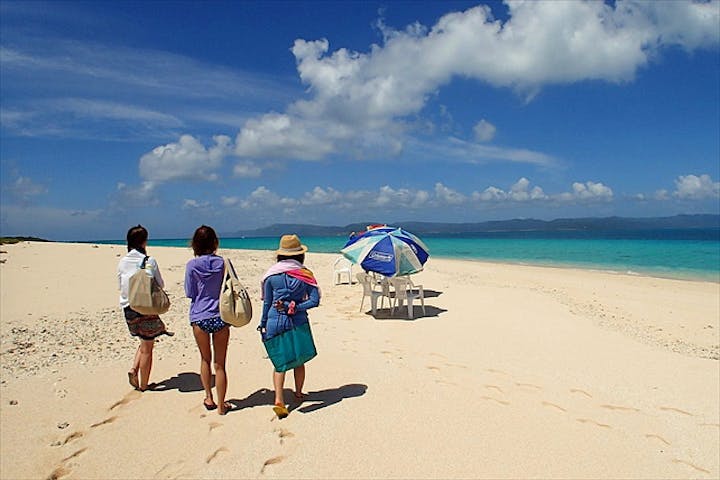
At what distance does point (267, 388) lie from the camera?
5.15 meters

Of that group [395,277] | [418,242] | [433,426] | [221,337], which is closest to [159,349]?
[221,337]

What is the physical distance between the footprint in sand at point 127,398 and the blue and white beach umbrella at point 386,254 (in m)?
4.99

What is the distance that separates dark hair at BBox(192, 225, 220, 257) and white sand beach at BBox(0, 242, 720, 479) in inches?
62.5

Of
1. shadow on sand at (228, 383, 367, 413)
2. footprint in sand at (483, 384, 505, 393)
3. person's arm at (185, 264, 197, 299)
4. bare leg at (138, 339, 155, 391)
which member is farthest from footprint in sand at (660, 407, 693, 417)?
bare leg at (138, 339, 155, 391)

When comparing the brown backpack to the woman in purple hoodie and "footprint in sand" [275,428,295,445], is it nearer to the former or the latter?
the woman in purple hoodie

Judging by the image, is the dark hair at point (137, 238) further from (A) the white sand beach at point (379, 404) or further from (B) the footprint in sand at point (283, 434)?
(B) the footprint in sand at point (283, 434)

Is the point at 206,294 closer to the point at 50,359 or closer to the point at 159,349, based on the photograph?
the point at 159,349

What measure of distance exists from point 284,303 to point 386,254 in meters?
4.89

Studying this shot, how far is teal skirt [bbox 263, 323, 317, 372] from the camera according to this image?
4434 mm

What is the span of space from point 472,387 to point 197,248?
11.1 ft

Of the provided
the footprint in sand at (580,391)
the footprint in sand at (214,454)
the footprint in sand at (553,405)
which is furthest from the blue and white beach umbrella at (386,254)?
the footprint in sand at (214,454)

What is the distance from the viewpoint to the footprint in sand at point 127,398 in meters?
4.61

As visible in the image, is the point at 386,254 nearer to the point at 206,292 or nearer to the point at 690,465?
the point at 206,292

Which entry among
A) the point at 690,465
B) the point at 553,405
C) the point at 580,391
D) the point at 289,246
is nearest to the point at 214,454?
the point at 289,246
